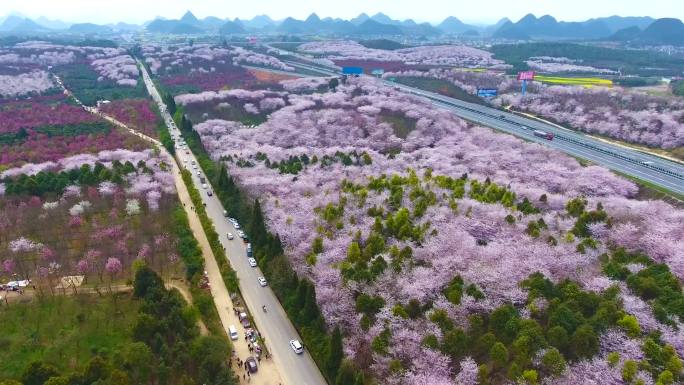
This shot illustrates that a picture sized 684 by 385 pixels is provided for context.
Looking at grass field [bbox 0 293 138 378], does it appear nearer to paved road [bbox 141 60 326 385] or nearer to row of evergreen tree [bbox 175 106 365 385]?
paved road [bbox 141 60 326 385]

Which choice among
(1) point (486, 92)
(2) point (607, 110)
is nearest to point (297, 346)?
(2) point (607, 110)

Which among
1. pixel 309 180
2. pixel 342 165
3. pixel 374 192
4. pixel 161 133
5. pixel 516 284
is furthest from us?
pixel 161 133

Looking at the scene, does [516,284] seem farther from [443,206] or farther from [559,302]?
[443,206]

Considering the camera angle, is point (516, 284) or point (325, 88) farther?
point (325, 88)

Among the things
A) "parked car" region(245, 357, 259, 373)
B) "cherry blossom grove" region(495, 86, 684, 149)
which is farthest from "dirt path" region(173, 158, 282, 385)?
Answer: "cherry blossom grove" region(495, 86, 684, 149)

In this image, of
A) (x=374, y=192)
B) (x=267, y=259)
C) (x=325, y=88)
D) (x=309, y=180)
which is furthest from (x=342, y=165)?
(x=325, y=88)

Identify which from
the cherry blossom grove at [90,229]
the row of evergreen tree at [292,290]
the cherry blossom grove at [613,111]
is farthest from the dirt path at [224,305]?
the cherry blossom grove at [613,111]
